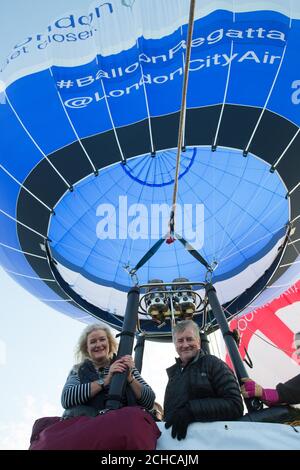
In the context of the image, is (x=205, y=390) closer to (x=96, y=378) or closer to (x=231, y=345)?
(x=96, y=378)

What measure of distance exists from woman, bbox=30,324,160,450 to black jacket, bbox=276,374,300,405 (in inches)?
21.7

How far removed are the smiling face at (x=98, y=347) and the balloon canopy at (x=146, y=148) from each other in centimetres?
214

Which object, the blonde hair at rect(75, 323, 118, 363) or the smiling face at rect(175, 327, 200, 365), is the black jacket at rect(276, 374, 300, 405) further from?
the blonde hair at rect(75, 323, 118, 363)

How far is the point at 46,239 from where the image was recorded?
4.12 metres

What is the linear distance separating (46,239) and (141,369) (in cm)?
148

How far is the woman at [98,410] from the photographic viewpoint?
127cm

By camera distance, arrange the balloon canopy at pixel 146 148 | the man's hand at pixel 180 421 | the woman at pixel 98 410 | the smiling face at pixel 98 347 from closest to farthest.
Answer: the woman at pixel 98 410, the man's hand at pixel 180 421, the smiling face at pixel 98 347, the balloon canopy at pixel 146 148

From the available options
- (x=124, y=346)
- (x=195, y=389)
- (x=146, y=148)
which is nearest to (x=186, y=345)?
(x=195, y=389)

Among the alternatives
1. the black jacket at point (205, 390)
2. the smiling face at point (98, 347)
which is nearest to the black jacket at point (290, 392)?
the black jacket at point (205, 390)

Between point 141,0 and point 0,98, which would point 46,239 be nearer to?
point 0,98

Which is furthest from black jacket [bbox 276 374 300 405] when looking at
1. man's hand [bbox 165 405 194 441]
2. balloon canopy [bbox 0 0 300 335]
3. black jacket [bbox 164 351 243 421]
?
balloon canopy [bbox 0 0 300 335]

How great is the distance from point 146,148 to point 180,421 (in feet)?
9.14

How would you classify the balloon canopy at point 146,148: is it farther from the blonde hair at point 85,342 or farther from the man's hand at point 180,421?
the man's hand at point 180,421
